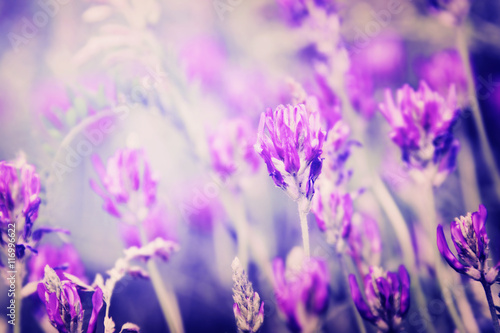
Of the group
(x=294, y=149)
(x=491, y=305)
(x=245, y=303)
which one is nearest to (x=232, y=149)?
(x=294, y=149)

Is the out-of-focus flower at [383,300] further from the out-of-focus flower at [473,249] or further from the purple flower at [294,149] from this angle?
the purple flower at [294,149]

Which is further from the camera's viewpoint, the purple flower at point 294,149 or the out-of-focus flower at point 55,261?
the out-of-focus flower at point 55,261

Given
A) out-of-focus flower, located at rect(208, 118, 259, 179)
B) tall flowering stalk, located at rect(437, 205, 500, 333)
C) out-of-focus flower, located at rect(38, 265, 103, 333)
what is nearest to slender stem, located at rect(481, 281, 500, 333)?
tall flowering stalk, located at rect(437, 205, 500, 333)

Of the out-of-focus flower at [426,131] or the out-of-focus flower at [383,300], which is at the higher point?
the out-of-focus flower at [426,131]

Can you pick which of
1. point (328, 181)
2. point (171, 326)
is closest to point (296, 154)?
point (328, 181)

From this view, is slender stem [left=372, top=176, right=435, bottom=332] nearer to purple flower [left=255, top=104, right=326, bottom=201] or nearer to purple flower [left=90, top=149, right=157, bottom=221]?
purple flower [left=255, top=104, right=326, bottom=201]

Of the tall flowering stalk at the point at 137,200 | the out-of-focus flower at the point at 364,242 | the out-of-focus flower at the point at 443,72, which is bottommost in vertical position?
the out-of-focus flower at the point at 364,242

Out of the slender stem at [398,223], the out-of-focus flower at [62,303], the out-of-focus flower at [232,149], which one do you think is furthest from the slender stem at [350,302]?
the out-of-focus flower at [62,303]
